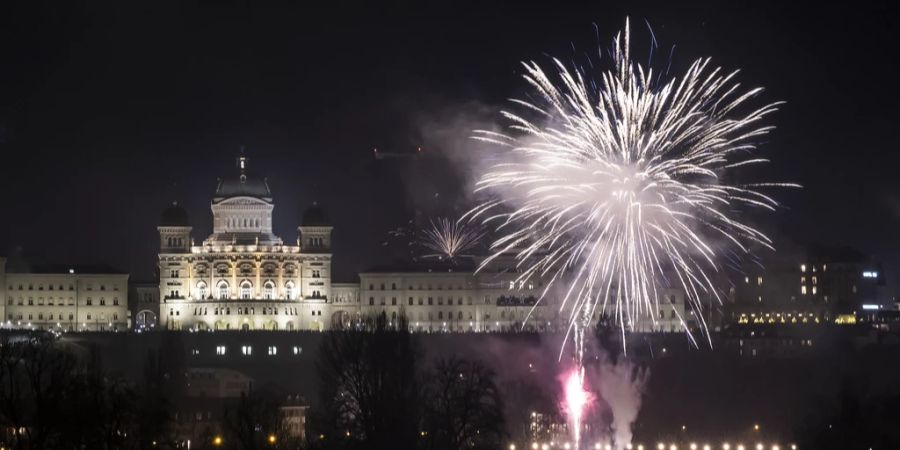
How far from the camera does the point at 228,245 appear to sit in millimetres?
111375

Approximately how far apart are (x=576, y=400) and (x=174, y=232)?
150 feet

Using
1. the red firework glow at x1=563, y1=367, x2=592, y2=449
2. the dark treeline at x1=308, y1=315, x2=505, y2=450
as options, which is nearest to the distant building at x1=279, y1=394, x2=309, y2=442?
the red firework glow at x1=563, y1=367, x2=592, y2=449

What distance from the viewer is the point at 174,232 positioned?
112 m

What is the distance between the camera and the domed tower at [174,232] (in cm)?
11144

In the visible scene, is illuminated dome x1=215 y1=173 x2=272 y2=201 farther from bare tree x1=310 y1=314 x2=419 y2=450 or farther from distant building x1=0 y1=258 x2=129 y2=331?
bare tree x1=310 y1=314 x2=419 y2=450

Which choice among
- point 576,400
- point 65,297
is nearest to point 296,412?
point 576,400

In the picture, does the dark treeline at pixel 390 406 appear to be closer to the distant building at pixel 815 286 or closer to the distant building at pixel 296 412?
the distant building at pixel 296 412

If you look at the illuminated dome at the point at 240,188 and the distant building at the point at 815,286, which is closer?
the illuminated dome at the point at 240,188

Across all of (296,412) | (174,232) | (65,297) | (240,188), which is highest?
(240,188)

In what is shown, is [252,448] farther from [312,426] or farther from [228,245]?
[228,245]

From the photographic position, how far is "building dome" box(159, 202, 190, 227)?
111438 mm

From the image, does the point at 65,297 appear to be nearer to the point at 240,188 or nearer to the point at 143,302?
the point at 143,302

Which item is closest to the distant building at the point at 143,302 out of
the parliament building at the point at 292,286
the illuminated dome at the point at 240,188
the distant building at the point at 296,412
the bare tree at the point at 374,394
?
the parliament building at the point at 292,286

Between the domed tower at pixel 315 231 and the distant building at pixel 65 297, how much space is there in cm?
1169
